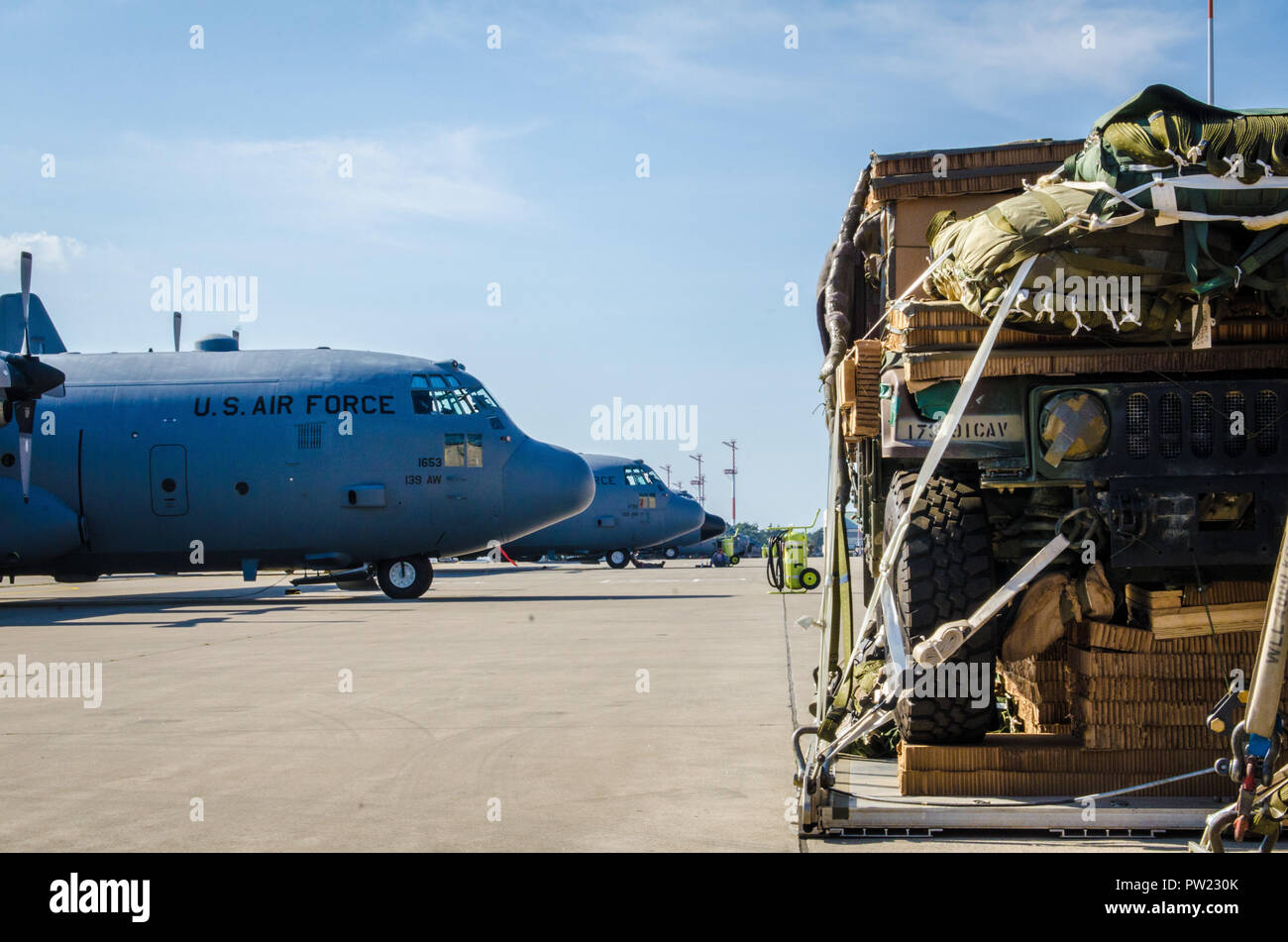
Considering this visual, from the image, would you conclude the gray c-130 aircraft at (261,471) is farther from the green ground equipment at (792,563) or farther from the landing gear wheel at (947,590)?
the landing gear wheel at (947,590)

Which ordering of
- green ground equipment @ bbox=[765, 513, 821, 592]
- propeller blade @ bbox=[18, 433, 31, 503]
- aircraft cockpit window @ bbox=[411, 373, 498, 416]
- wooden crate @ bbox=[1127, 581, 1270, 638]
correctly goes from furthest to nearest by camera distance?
green ground equipment @ bbox=[765, 513, 821, 592], aircraft cockpit window @ bbox=[411, 373, 498, 416], propeller blade @ bbox=[18, 433, 31, 503], wooden crate @ bbox=[1127, 581, 1270, 638]

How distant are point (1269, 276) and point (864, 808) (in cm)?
233

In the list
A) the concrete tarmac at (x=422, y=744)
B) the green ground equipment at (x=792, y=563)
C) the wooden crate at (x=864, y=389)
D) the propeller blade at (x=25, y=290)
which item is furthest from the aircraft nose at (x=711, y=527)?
the wooden crate at (x=864, y=389)

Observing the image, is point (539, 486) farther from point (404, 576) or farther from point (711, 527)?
point (711, 527)

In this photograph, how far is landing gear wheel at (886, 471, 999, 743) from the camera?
4.49 meters

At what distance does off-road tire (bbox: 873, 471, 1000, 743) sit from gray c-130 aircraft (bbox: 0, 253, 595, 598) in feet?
54.6

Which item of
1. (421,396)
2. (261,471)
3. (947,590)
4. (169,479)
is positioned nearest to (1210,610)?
(947,590)

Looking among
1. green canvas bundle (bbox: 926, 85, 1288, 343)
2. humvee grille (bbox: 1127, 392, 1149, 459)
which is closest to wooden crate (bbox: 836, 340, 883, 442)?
green canvas bundle (bbox: 926, 85, 1288, 343)

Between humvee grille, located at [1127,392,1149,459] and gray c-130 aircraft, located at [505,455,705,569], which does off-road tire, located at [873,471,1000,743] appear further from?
gray c-130 aircraft, located at [505,455,705,569]

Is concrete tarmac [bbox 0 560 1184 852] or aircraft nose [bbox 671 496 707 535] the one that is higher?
aircraft nose [bbox 671 496 707 535]

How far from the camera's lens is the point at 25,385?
728 inches

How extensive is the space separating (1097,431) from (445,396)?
17544mm

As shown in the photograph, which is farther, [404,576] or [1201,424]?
[404,576]
